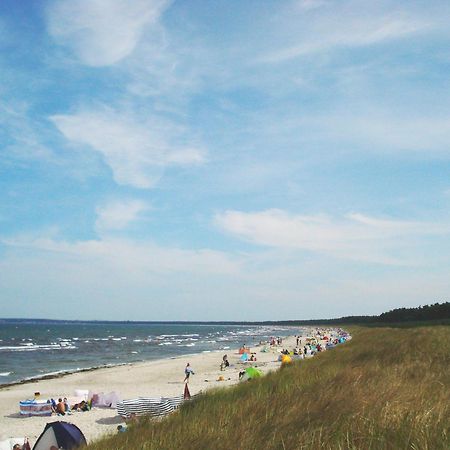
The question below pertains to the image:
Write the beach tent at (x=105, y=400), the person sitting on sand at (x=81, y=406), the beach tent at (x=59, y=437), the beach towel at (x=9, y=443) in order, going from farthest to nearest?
1. the beach tent at (x=105, y=400)
2. the person sitting on sand at (x=81, y=406)
3. the beach towel at (x=9, y=443)
4. the beach tent at (x=59, y=437)

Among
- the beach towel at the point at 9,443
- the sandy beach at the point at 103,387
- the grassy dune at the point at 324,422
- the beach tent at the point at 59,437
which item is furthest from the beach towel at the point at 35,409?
the grassy dune at the point at 324,422

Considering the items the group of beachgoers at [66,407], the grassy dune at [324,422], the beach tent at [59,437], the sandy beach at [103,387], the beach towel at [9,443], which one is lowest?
the sandy beach at [103,387]

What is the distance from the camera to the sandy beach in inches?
621

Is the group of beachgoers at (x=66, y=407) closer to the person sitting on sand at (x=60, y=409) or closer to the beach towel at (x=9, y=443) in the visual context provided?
the person sitting on sand at (x=60, y=409)

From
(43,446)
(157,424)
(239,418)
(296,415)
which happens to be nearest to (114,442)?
(157,424)

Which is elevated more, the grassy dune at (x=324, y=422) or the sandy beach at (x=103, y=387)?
the grassy dune at (x=324, y=422)

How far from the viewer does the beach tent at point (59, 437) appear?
9.91 m

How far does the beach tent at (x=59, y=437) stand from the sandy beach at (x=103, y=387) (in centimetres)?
221

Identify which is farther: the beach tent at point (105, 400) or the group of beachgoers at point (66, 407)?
the beach tent at point (105, 400)

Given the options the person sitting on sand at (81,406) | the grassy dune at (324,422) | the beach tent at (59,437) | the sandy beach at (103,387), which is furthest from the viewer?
the person sitting on sand at (81,406)

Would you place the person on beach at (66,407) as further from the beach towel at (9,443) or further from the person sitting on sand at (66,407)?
the beach towel at (9,443)

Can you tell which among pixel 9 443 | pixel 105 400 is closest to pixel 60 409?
pixel 105 400

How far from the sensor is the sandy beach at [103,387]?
15.8 meters

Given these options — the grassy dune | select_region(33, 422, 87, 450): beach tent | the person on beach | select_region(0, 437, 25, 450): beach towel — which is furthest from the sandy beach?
the grassy dune
